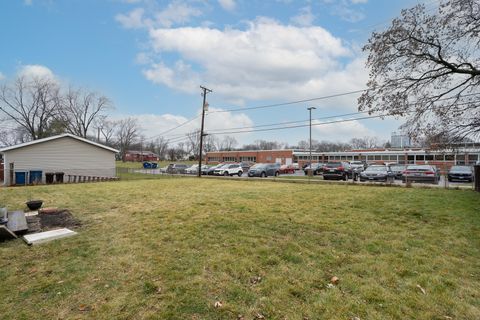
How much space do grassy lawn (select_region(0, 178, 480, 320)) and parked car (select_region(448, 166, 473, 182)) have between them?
16.8m

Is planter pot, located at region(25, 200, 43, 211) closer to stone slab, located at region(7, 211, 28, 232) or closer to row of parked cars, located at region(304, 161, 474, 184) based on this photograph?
stone slab, located at region(7, 211, 28, 232)

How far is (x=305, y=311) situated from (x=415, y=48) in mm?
9319

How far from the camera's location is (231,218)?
22.7ft

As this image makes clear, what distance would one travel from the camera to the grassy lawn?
311 cm

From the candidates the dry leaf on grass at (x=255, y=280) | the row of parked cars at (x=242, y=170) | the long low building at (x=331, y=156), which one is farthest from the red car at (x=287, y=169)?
the dry leaf on grass at (x=255, y=280)

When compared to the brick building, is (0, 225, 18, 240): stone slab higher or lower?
lower

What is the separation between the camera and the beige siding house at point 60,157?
2284 centimetres

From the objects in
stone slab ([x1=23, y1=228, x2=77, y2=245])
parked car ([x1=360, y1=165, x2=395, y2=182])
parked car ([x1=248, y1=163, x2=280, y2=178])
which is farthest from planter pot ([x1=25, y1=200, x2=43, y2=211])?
parked car ([x1=248, y1=163, x2=280, y2=178])

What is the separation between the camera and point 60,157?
24.6 m

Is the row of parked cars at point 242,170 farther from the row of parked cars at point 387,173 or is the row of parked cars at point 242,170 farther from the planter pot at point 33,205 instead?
the planter pot at point 33,205

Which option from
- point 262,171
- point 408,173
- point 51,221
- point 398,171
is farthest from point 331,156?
point 51,221

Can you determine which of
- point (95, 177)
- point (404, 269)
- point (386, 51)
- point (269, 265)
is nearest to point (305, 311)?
point (269, 265)

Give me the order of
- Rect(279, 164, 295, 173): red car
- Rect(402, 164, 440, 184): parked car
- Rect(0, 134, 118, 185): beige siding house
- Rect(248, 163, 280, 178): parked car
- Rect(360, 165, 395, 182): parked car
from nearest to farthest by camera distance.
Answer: Rect(402, 164, 440, 184): parked car
Rect(360, 165, 395, 182): parked car
Rect(0, 134, 118, 185): beige siding house
Rect(248, 163, 280, 178): parked car
Rect(279, 164, 295, 173): red car

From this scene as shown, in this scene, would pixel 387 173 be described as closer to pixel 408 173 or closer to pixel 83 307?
pixel 408 173
